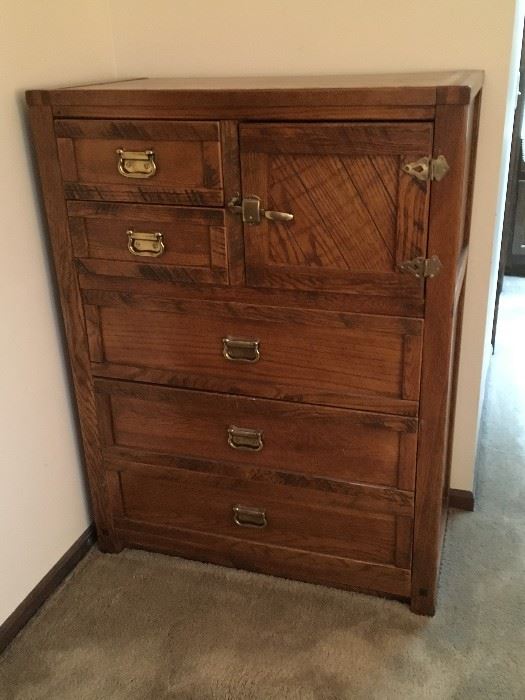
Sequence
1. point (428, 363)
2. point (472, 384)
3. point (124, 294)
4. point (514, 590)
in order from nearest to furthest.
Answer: point (428, 363), point (124, 294), point (514, 590), point (472, 384)

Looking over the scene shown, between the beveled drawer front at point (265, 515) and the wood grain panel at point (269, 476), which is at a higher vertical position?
the wood grain panel at point (269, 476)

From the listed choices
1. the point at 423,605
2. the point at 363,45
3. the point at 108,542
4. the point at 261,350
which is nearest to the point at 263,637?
the point at 423,605

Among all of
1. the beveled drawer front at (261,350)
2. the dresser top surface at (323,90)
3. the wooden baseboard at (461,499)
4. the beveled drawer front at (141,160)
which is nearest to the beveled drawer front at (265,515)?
the beveled drawer front at (261,350)

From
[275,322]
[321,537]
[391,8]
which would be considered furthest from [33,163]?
[321,537]

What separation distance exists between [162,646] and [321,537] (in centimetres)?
43

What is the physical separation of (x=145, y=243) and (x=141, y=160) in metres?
0.17

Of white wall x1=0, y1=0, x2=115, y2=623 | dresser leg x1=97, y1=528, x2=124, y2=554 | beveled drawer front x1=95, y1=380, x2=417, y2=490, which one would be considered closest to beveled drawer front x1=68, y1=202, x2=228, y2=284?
white wall x1=0, y1=0, x2=115, y2=623

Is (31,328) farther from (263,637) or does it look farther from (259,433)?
(263,637)

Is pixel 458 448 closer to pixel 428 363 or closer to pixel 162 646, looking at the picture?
pixel 428 363

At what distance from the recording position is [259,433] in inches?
60.9

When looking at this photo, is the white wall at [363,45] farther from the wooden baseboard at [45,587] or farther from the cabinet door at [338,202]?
the wooden baseboard at [45,587]

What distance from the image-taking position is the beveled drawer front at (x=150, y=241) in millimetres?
1399

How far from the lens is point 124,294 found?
1518 mm

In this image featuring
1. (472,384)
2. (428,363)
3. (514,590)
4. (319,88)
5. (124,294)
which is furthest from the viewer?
(472,384)
